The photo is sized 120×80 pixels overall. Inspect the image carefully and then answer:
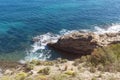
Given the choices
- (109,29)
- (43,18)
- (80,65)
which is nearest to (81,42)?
(109,29)

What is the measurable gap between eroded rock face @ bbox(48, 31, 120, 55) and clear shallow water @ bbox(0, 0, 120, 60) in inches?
91.4

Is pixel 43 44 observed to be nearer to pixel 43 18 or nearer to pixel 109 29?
pixel 43 18

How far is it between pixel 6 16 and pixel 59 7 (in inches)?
591

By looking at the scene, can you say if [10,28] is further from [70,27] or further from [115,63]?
[115,63]

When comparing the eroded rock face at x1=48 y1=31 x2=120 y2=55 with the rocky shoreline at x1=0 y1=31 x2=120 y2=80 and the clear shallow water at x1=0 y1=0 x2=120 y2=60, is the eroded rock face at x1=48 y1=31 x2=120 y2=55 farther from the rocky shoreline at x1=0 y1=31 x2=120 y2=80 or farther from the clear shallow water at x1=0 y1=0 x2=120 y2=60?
the clear shallow water at x1=0 y1=0 x2=120 y2=60

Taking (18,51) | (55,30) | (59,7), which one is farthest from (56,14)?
(18,51)

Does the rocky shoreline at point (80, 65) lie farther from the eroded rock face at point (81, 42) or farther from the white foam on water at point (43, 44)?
the white foam on water at point (43, 44)

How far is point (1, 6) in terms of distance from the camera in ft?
232

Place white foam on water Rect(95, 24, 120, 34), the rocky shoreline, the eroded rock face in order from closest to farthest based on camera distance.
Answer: the rocky shoreline, the eroded rock face, white foam on water Rect(95, 24, 120, 34)

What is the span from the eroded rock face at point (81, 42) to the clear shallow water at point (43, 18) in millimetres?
2322

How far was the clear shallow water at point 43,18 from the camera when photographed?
5116 centimetres

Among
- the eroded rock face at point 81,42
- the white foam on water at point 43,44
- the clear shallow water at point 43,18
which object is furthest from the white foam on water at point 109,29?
the eroded rock face at point 81,42

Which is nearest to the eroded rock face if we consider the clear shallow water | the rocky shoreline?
the rocky shoreline

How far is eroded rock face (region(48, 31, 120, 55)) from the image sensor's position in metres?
47.3
